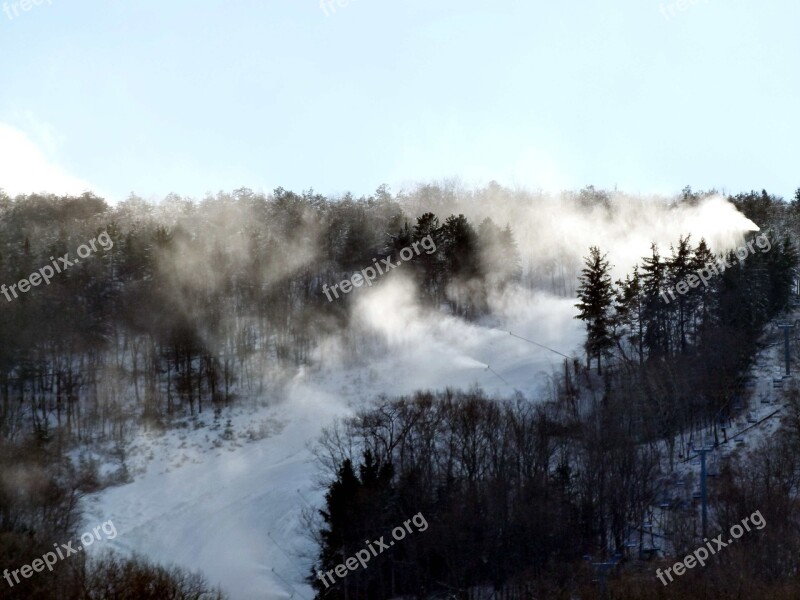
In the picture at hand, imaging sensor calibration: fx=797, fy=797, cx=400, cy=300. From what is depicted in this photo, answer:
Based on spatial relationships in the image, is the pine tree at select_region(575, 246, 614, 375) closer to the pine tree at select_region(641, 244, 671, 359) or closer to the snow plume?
the pine tree at select_region(641, 244, 671, 359)

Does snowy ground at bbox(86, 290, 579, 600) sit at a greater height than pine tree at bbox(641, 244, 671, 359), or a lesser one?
lesser

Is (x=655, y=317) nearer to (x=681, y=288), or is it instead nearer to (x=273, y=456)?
(x=681, y=288)

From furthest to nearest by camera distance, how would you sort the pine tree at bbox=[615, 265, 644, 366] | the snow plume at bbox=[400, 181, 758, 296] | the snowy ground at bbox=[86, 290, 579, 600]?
the snow plume at bbox=[400, 181, 758, 296]
the pine tree at bbox=[615, 265, 644, 366]
the snowy ground at bbox=[86, 290, 579, 600]

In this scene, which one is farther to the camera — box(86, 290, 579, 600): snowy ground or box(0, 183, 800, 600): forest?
box(86, 290, 579, 600): snowy ground

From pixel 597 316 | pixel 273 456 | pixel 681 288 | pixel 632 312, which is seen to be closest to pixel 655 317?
pixel 632 312

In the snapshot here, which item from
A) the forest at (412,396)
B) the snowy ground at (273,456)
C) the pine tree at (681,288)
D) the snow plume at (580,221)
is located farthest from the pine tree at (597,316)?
the snow plume at (580,221)

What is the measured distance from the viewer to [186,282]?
73438mm

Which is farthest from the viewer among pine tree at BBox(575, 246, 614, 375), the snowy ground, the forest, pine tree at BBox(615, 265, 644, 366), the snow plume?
the snow plume

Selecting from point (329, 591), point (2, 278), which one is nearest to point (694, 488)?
point (329, 591)

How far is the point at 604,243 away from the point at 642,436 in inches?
1810

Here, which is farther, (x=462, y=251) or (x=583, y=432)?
(x=462, y=251)

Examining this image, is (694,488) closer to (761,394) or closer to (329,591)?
(761,394)

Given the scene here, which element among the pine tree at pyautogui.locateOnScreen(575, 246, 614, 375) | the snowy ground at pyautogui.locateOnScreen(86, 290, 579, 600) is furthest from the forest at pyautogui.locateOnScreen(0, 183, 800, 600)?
the snowy ground at pyautogui.locateOnScreen(86, 290, 579, 600)

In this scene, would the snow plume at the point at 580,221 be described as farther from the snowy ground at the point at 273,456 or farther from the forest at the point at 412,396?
the snowy ground at the point at 273,456
